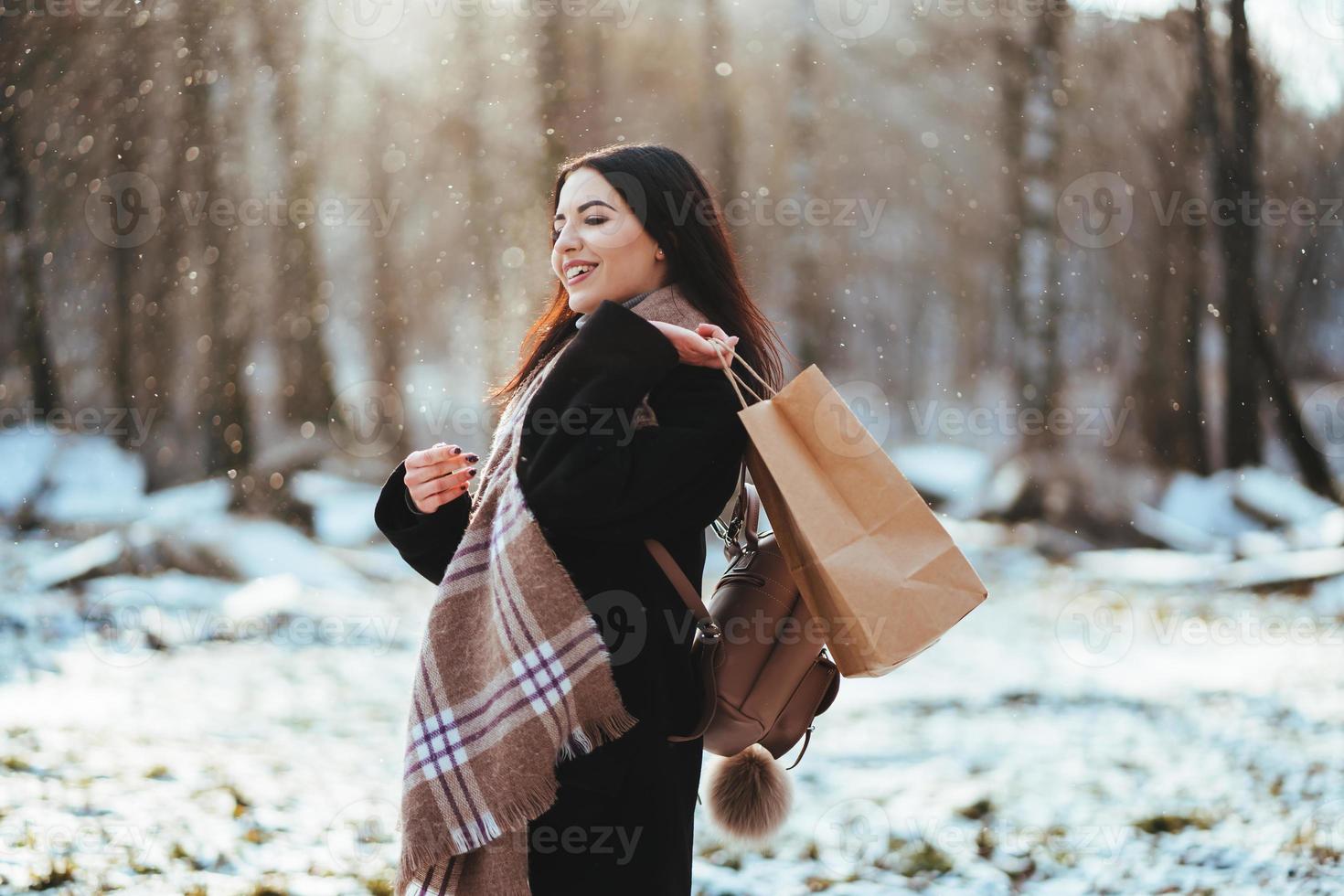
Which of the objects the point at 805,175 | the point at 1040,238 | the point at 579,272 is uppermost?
the point at 805,175

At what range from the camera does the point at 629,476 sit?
1.42m

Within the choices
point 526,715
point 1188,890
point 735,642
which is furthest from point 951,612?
point 1188,890

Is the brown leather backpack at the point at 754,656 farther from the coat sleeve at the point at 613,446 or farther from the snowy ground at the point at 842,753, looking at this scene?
the snowy ground at the point at 842,753

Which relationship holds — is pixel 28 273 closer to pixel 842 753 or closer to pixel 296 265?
pixel 296 265

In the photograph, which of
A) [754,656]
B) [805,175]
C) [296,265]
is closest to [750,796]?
[754,656]

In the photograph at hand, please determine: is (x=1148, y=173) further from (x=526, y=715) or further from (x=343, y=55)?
(x=526, y=715)

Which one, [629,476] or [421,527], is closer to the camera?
[629,476]

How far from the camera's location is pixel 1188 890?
10.3ft

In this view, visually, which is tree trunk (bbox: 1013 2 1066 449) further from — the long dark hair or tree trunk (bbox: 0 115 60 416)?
the long dark hair

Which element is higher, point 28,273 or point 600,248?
point 28,273

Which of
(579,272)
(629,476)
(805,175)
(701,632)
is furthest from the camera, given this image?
(805,175)

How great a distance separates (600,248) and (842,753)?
11.2ft

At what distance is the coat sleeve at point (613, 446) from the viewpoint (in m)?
1.41

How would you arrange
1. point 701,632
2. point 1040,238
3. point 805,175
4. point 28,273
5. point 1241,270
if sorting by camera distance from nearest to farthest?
point 701,632, point 28,273, point 1241,270, point 805,175, point 1040,238
